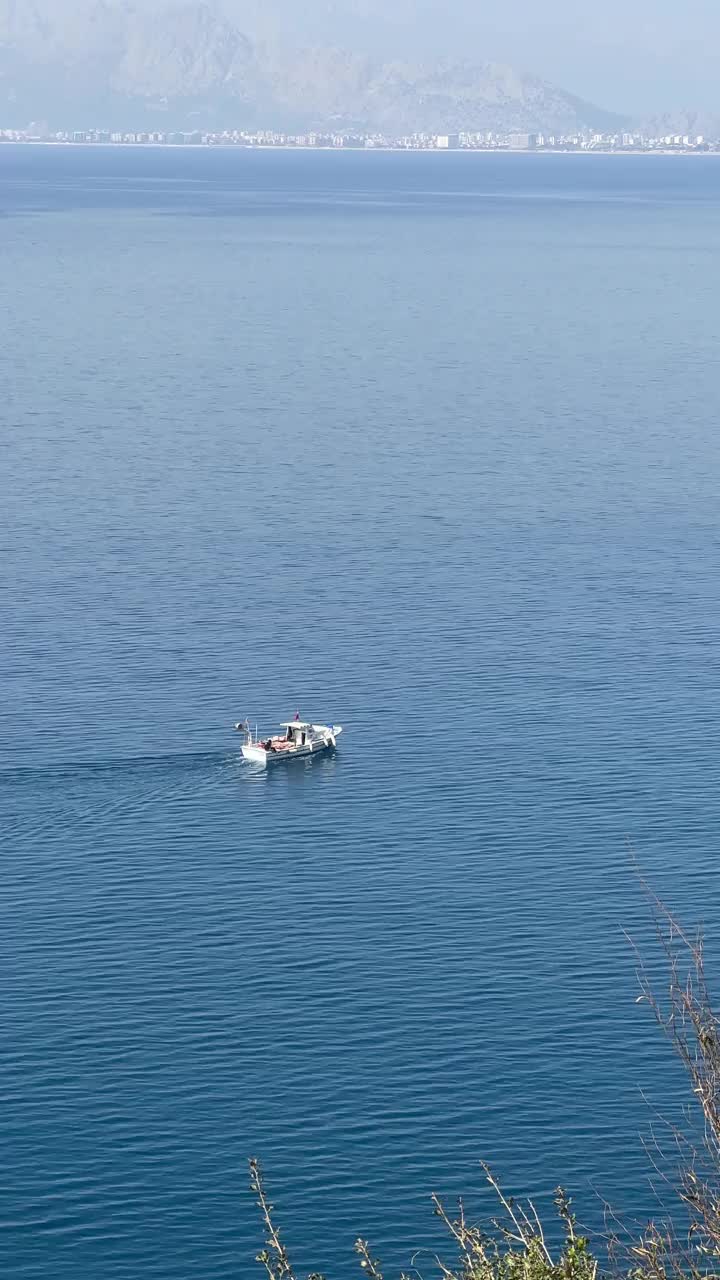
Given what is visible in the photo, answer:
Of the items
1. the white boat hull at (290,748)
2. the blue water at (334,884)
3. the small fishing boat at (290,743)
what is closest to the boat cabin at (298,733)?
the small fishing boat at (290,743)

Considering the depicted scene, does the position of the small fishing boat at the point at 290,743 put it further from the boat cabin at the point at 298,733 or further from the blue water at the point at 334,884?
the blue water at the point at 334,884

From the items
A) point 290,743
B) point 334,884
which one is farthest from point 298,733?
point 334,884

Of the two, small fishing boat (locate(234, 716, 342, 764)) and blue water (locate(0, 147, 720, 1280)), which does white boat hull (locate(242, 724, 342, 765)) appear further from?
blue water (locate(0, 147, 720, 1280))

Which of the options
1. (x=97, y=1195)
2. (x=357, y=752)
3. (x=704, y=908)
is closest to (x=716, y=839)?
(x=704, y=908)

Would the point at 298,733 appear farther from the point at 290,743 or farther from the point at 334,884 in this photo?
the point at 334,884

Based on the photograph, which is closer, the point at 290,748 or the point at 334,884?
the point at 334,884

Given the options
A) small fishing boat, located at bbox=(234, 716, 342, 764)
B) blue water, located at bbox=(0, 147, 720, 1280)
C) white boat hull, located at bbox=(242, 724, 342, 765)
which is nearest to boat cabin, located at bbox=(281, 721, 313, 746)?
small fishing boat, located at bbox=(234, 716, 342, 764)

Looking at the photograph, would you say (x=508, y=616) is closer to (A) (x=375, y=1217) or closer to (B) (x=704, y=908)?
(B) (x=704, y=908)

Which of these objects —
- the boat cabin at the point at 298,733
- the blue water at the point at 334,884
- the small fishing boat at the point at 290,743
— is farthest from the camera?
the boat cabin at the point at 298,733
